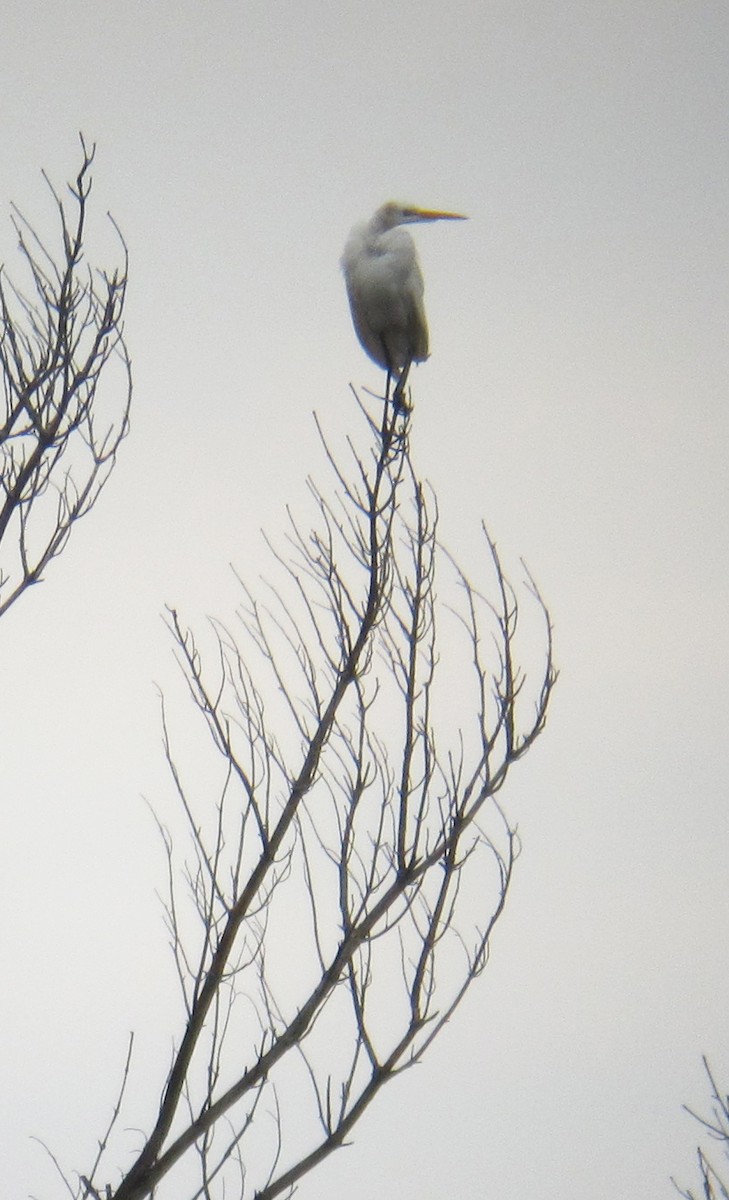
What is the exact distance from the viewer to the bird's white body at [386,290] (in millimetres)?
5754

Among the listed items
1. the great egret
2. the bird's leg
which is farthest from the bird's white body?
the bird's leg

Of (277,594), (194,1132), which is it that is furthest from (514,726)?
(194,1132)

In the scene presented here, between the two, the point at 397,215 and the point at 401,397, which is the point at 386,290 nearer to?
the point at 397,215

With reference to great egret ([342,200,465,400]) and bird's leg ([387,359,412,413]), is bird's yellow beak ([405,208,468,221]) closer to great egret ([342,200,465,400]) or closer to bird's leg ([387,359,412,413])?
great egret ([342,200,465,400])

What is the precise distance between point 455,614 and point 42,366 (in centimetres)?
135

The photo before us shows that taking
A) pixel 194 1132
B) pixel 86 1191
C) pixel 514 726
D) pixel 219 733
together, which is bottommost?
pixel 86 1191

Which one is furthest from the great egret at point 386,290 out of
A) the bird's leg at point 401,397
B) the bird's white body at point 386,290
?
the bird's leg at point 401,397

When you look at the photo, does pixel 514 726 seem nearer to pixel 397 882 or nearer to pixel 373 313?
pixel 397 882

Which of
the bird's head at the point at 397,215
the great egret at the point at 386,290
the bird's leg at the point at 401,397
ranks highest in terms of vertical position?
the bird's head at the point at 397,215

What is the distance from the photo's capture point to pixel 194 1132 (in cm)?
287

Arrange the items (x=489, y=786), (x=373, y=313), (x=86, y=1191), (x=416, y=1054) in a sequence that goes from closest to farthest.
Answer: (x=86, y=1191) → (x=416, y=1054) → (x=489, y=786) → (x=373, y=313)

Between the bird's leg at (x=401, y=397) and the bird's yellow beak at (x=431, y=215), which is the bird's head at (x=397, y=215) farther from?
the bird's leg at (x=401, y=397)

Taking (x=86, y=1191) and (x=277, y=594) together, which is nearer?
(x=86, y=1191)

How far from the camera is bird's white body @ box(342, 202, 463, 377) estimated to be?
575 centimetres
